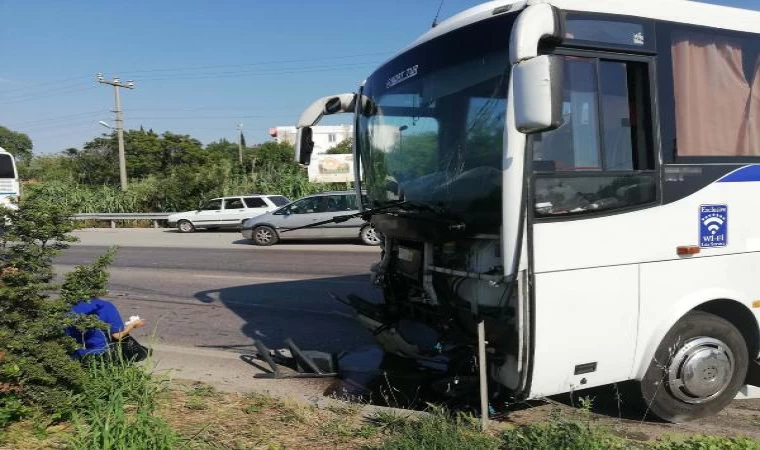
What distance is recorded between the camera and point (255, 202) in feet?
79.4

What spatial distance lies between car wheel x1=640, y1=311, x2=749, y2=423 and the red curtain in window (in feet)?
4.07

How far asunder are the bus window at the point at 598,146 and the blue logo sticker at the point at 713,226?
0.50 meters

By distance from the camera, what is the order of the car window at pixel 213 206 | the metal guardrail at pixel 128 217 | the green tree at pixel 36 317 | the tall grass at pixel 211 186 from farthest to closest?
the tall grass at pixel 211 186
the metal guardrail at pixel 128 217
the car window at pixel 213 206
the green tree at pixel 36 317

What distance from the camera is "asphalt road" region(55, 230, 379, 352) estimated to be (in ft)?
23.6

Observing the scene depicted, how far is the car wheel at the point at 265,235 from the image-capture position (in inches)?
727

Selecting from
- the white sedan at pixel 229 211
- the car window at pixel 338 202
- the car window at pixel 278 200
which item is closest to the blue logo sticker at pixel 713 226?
the car window at pixel 338 202

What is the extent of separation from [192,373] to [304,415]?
1.91 meters

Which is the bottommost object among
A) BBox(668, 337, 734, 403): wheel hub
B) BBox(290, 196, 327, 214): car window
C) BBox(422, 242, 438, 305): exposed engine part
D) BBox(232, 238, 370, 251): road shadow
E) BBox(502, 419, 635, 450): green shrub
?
BBox(502, 419, 635, 450): green shrub

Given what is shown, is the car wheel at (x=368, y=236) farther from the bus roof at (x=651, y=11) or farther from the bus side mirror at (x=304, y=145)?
the bus roof at (x=651, y=11)

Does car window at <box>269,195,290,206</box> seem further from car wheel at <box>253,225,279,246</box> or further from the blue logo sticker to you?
the blue logo sticker

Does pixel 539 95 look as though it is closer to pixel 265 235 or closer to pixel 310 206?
pixel 310 206

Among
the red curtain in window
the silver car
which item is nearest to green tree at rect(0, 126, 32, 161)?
the silver car

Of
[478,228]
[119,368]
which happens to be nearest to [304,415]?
[119,368]

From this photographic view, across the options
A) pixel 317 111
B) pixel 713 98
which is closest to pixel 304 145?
pixel 317 111
